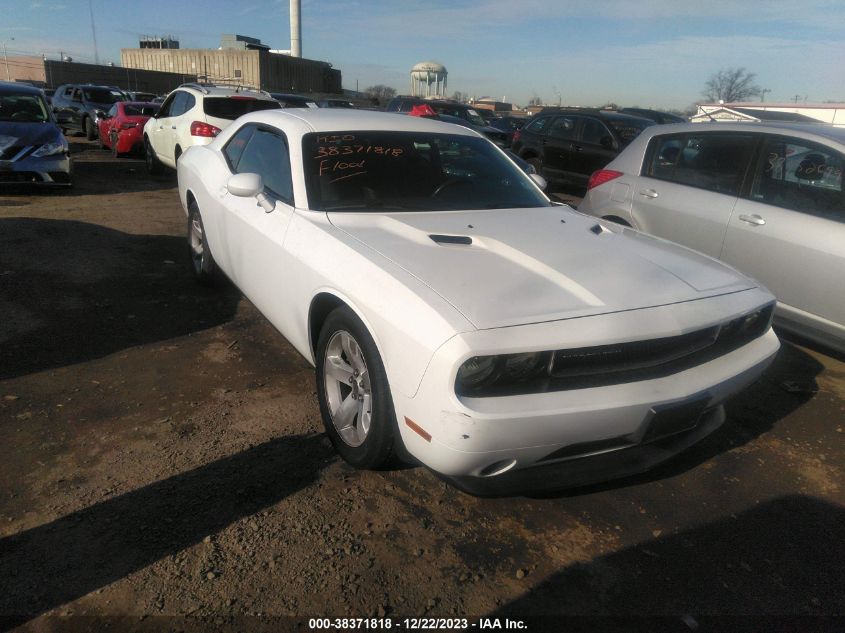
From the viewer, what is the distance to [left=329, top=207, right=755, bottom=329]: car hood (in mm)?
2357

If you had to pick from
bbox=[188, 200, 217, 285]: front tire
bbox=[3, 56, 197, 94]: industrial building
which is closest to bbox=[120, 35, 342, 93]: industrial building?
bbox=[3, 56, 197, 94]: industrial building

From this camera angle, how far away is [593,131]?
11.2m

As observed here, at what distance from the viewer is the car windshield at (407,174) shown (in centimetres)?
343

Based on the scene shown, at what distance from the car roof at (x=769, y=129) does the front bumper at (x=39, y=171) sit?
8312 millimetres

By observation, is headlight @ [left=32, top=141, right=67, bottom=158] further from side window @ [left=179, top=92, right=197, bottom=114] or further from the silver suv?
the silver suv

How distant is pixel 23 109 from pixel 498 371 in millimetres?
10056

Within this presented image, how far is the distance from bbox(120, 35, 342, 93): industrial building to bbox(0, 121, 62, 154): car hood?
5459 cm

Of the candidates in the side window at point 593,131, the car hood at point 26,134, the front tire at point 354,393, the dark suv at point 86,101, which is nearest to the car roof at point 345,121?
the front tire at point 354,393

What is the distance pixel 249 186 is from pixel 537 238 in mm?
1611

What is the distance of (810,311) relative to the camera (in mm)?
4059

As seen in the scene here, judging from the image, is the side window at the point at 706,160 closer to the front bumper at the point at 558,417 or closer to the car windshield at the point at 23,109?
the front bumper at the point at 558,417

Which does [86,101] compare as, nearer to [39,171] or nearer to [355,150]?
[39,171]

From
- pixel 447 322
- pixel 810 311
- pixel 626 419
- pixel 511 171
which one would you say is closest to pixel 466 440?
pixel 447 322

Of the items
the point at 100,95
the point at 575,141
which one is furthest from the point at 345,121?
the point at 100,95
